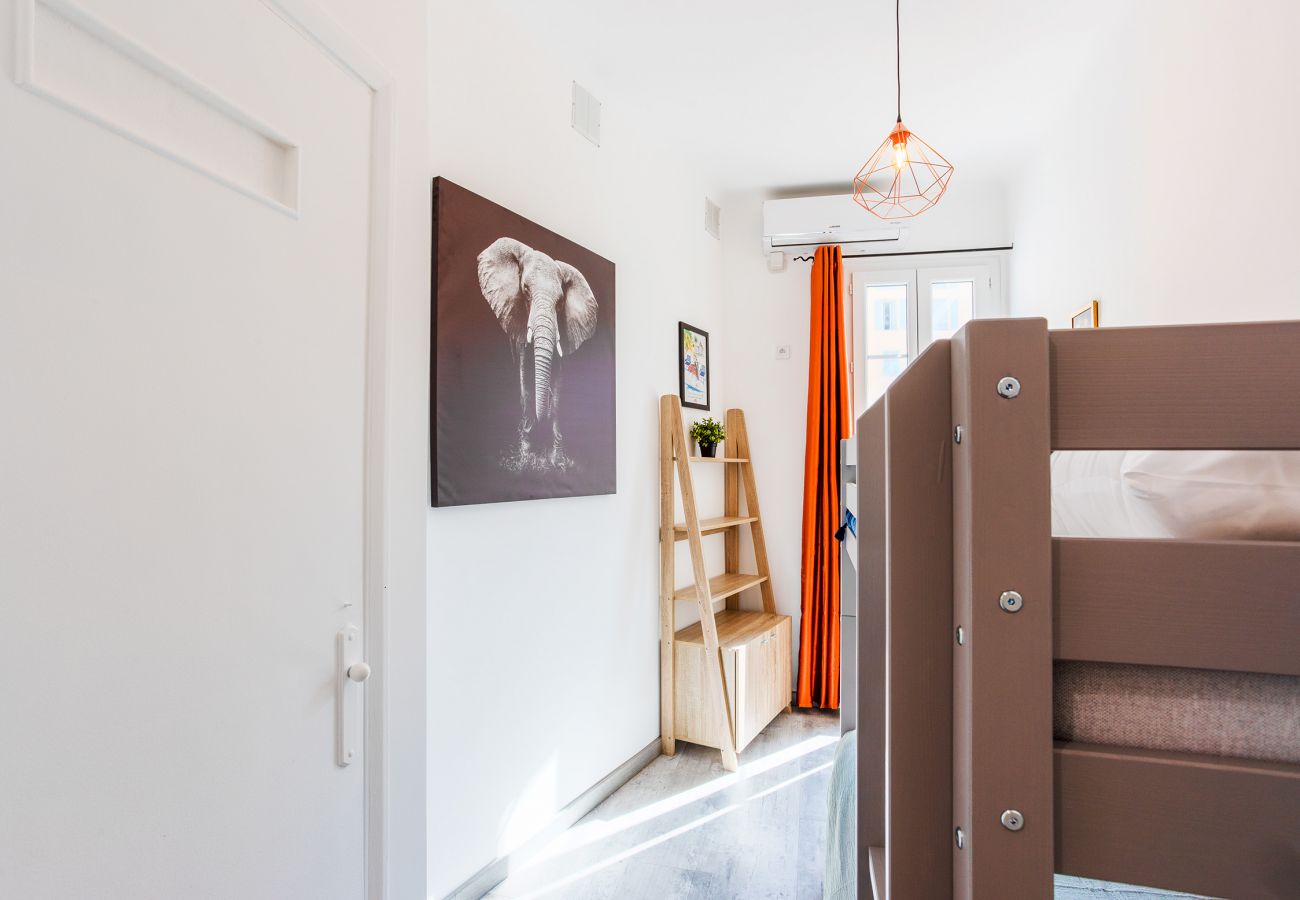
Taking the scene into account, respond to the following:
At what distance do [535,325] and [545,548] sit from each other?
27.7 inches

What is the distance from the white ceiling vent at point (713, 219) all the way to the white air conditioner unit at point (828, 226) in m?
0.28

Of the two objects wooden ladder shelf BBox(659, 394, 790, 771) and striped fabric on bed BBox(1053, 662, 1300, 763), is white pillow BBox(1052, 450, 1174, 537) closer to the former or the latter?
striped fabric on bed BBox(1053, 662, 1300, 763)

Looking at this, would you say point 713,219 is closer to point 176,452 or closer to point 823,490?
point 823,490

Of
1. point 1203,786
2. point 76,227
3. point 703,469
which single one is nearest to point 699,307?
point 703,469

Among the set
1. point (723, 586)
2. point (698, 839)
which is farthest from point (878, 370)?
point (698, 839)

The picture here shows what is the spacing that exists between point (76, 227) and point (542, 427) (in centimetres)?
137

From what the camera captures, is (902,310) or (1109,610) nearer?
(1109,610)

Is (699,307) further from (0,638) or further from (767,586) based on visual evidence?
(0,638)

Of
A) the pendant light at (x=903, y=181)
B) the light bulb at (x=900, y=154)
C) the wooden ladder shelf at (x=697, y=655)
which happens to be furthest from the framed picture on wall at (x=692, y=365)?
the light bulb at (x=900, y=154)

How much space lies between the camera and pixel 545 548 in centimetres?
223

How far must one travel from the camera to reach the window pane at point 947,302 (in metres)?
3.61

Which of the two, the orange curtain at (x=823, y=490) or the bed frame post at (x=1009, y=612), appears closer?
the bed frame post at (x=1009, y=612)

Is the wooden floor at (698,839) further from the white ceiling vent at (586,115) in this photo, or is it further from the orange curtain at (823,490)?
the white ceiling vent at (586,115)

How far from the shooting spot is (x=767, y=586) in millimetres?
3584
